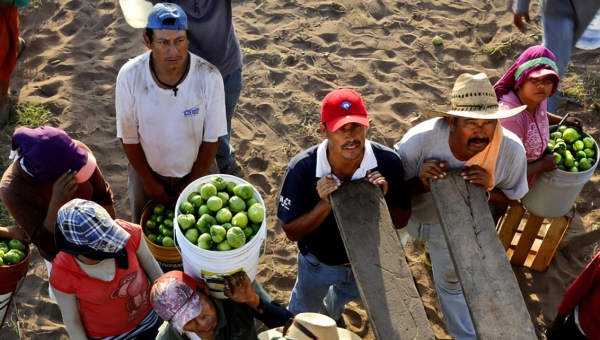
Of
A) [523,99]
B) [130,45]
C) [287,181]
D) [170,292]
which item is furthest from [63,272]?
[130,45]

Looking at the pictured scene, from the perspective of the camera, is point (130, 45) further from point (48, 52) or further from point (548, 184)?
point (548, 184)

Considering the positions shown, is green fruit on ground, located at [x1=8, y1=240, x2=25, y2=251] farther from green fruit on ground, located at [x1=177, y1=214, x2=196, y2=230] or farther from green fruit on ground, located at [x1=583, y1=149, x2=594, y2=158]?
green fruit on ground, located at [x1=583, y1=149, x2=594, y2=158]

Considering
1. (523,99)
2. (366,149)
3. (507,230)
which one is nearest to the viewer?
(366,149)

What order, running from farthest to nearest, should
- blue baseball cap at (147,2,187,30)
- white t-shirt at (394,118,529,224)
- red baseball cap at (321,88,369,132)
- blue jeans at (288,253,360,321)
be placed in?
blue jeans at (288,253,360,321), blue baseball cap at (147,2,187,30), white t-shirt at (394,118,529,224), red baseball cap at (321,88,369,132)

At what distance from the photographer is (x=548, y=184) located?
14.0 feet

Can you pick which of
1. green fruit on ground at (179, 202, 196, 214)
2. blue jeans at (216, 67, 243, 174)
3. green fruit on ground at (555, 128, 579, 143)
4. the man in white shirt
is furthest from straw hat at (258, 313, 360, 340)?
green fruit on ground at (555, 128, 579, 143)

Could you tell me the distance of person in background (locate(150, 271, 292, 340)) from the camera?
3.01 m

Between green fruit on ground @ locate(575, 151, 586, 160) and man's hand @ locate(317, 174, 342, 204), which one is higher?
man's hand @ locate(317, 174, 342, 204)

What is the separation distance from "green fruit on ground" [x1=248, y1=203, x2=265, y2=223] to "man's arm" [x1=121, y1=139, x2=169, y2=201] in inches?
45.8

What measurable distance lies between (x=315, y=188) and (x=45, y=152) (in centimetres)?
172

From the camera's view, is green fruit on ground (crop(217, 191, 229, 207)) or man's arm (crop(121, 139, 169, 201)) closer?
green fruit on ground (crop(217, 191, 229, 207))

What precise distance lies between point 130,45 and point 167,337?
4964 millimetres

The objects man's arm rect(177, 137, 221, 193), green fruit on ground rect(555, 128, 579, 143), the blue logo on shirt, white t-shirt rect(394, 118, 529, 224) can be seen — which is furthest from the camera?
green fruit on ground rect(555, 128, 579, 143)

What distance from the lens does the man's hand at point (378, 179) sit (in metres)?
3.35
